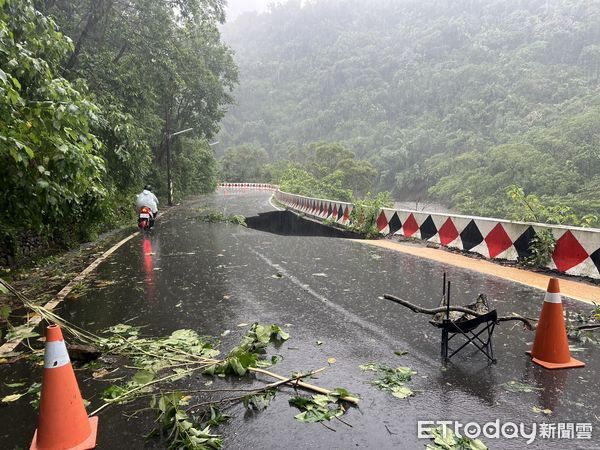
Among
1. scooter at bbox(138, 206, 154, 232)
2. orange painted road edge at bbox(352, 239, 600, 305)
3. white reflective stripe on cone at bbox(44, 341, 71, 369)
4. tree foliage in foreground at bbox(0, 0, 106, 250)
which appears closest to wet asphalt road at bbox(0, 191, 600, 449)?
orange painted road edge at bbox(352, 239, 600, 305)

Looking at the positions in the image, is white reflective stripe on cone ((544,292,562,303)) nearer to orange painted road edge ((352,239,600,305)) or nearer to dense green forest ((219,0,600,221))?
orange painted road edge ((352,239,600,305))

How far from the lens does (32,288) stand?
7355mm

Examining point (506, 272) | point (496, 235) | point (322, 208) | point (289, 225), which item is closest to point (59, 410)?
point (506, 272)

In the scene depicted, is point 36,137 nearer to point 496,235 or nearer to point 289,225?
point 496,235

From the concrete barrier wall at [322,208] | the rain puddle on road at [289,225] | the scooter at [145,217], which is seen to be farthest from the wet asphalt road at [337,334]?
the rain puddle on road at [289,225]

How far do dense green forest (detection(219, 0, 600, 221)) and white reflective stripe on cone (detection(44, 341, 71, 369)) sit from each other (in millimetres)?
9593

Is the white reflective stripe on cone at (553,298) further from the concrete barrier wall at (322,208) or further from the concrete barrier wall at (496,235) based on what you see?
the concrete barrier wall at (322,208)

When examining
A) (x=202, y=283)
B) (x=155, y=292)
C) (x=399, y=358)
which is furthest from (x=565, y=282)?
(x=155, y=292)

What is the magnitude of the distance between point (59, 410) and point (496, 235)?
9070 mm

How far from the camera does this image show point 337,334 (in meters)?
4.88

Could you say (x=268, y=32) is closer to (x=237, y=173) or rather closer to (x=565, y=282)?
(x=237, y=173)

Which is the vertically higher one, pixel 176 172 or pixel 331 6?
pixel 331 6

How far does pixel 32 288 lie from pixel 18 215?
1.66 meters

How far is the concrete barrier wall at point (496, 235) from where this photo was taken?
7.61 metres
